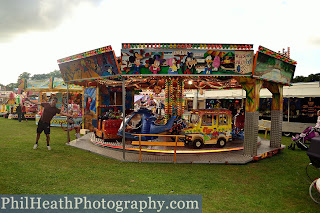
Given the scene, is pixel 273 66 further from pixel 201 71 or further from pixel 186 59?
pixel 186 59

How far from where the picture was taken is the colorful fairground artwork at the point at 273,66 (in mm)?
8195

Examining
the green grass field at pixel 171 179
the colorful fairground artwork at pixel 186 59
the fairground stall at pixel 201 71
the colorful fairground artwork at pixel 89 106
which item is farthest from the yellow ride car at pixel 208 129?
the colorful fairground artwork at pixel 89 106

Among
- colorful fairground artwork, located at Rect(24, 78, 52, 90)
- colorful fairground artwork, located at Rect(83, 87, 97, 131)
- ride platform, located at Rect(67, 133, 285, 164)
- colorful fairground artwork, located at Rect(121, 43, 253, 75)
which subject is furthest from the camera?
colorful fairground artwork, located at Rect(24, 78, 52, 90)

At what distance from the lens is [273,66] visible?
29.8 feet

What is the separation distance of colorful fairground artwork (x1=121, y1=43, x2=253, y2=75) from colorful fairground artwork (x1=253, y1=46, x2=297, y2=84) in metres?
0.42

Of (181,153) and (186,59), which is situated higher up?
(186,59)

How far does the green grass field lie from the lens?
16.5ft

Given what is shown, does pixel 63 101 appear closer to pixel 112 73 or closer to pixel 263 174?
pixel 112 73

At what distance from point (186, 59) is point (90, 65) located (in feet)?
12.9

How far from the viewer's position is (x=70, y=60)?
9.90m

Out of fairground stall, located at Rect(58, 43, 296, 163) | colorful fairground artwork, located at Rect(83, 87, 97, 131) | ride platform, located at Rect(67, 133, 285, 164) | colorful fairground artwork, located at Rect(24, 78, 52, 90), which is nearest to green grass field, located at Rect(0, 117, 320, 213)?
ride platform, located at Rect(67, 133, 285, 164)

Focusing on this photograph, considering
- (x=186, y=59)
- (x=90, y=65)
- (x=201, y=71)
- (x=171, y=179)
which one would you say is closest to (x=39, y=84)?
(x=90, y=65)

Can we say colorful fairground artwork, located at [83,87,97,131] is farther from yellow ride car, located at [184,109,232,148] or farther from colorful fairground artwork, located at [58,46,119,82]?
yellow ride car, located at [184,109,232,148]

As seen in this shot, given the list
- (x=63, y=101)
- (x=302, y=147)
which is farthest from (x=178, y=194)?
(x=63, y=101)
